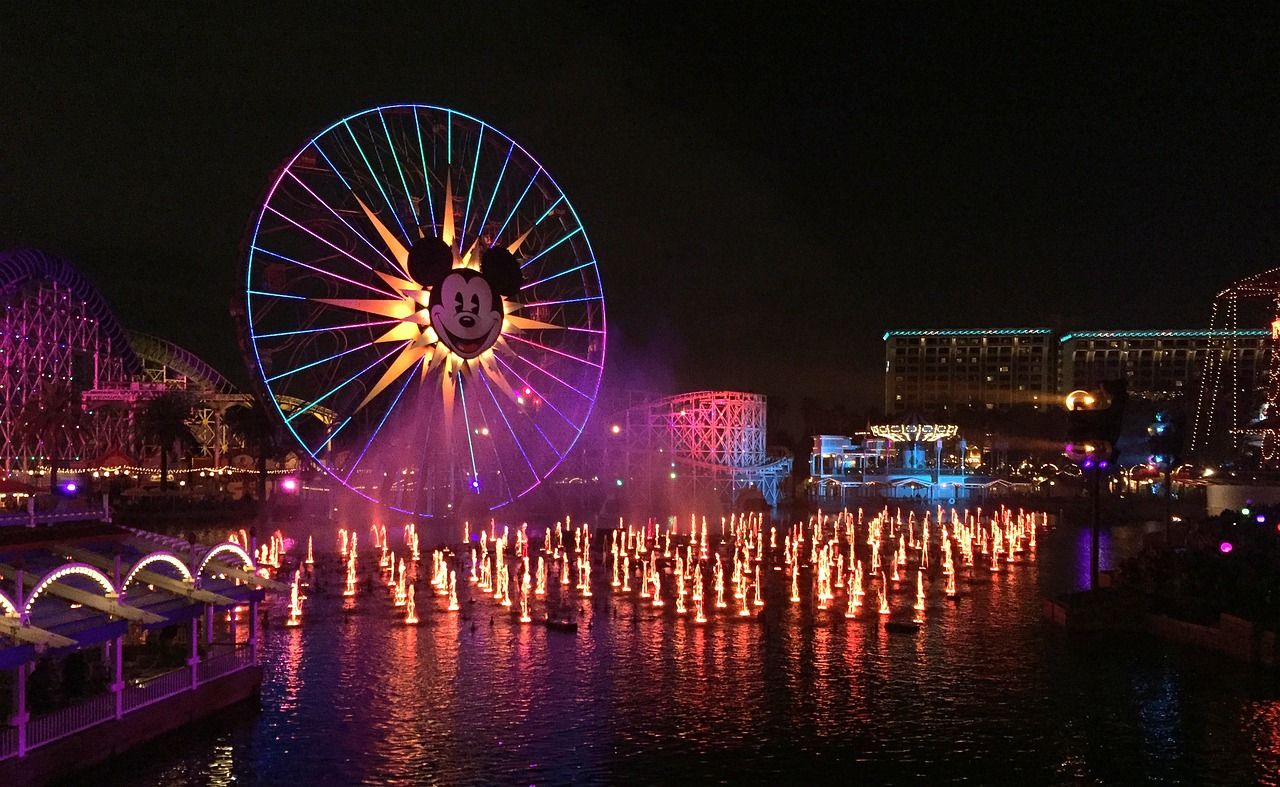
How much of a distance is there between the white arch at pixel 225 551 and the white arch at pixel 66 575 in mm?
3176

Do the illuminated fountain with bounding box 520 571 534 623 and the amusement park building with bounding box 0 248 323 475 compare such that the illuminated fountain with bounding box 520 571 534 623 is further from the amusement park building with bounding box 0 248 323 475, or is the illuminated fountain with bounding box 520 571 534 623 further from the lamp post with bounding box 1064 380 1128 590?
the amusement park building with bounding box 0 248 323 475

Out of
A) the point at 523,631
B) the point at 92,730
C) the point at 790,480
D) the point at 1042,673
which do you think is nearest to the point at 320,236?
the point at 523,631

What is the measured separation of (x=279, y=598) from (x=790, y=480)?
100 metres

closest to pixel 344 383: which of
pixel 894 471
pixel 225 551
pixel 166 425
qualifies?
pixel 225 551

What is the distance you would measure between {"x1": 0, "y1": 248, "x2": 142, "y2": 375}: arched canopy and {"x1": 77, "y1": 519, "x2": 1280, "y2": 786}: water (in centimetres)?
5999

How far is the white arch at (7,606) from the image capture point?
64.7ft

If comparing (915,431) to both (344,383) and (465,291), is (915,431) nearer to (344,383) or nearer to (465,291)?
(465,291)

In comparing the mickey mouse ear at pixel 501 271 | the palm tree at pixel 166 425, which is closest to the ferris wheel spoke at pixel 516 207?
the mickey mouse ear at pixel 501 271

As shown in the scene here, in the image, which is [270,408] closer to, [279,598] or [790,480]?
[279,598]

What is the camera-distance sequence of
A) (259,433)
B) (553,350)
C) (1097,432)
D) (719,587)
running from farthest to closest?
(259,433), (553,350), (719,587), (1097,432)

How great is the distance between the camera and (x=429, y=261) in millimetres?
50625

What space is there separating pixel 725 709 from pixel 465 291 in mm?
29561

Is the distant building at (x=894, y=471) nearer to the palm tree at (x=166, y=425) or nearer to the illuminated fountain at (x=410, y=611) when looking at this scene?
the palm tree at (x=166, y=425)

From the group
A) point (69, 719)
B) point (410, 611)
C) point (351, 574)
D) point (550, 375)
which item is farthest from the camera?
point (550, 375)
